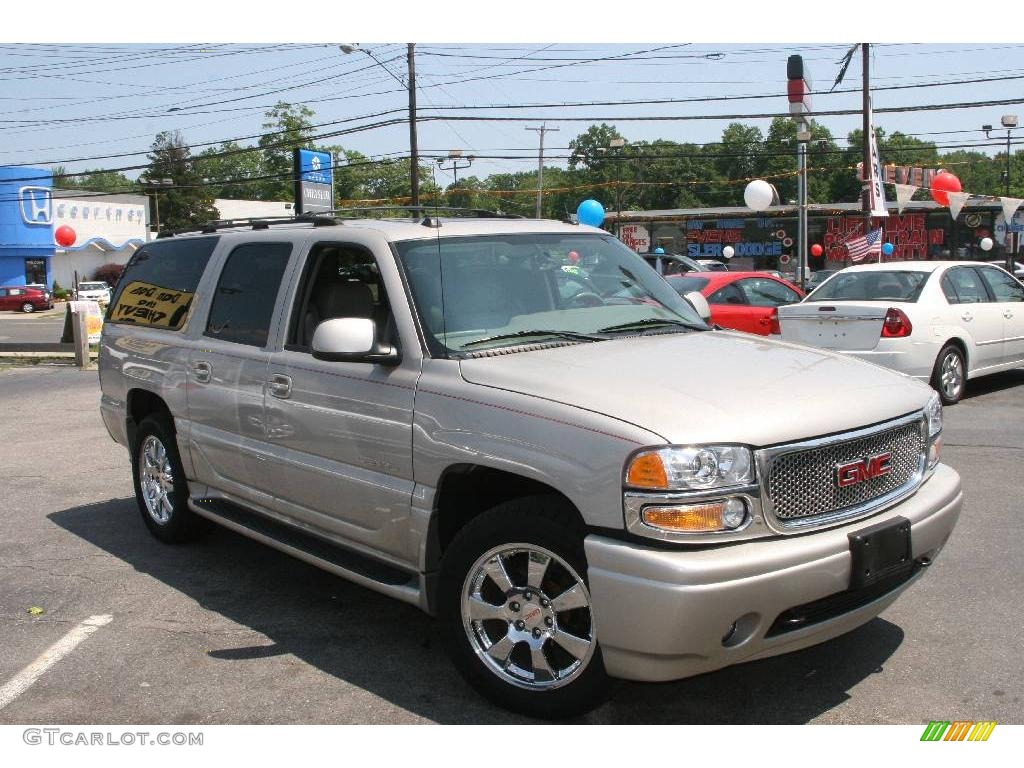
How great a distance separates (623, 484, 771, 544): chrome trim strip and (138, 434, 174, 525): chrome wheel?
12.0 ft

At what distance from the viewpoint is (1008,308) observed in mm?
11602

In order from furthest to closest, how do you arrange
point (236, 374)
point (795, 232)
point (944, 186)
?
point (795, 232) → point (944, 186) → point (236, 374)

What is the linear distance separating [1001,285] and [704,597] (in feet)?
33.9

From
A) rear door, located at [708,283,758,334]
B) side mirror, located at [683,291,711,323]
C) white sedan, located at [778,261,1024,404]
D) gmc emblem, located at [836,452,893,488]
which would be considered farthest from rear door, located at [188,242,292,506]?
rear door, located at [708,283,758,334]

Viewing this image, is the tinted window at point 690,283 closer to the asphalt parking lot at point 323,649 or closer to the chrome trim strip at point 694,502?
the asphalt parking lot at point 323,649

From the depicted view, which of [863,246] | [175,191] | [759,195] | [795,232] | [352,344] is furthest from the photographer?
[175,191]

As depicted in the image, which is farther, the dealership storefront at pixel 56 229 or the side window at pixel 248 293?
the dealership storefront at pixel 56 229

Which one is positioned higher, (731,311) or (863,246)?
(863,246)

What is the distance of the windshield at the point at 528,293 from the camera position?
4.27 metres

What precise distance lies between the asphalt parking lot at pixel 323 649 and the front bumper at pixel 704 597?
515 mm

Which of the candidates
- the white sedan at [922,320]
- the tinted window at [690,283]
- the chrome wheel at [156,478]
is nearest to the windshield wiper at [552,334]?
the chrome wheel at [156,478]

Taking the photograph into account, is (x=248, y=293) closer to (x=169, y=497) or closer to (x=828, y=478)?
(x=169, y=497)

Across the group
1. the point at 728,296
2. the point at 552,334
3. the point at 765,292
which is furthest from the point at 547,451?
the point at 765,292

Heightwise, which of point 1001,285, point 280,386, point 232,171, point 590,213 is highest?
point 232,171
